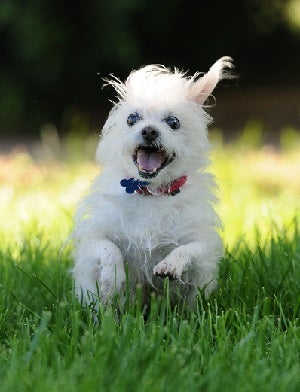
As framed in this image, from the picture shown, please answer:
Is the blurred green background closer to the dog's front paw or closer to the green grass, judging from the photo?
the green grass

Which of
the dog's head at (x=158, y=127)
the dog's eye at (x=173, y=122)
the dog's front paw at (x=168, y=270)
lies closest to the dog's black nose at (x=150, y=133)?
the dog's head at (x=158, y=127)

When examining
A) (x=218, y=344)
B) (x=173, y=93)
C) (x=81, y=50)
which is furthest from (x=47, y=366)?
(x=81, y=50)

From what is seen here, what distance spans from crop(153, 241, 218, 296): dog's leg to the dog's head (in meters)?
0.32

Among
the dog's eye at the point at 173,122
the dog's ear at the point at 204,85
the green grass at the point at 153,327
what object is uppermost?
the dog's ear at the point at 204,85

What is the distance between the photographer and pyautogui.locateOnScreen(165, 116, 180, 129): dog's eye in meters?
3.85

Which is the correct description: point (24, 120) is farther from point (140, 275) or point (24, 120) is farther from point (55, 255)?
point (140, 275)

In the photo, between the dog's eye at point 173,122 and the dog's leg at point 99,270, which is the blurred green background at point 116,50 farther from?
the dog's leg at point 99,270

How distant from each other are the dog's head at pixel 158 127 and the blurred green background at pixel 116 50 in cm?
587

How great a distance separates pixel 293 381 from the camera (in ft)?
9.25

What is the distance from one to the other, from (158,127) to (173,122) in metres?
0.13

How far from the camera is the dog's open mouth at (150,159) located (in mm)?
3715

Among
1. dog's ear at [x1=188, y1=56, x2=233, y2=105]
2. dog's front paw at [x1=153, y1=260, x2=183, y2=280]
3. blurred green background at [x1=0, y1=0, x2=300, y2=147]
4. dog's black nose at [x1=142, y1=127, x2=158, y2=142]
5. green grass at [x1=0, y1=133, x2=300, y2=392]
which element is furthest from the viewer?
blurred green background at [x1=0, y1=0, x2=300, y2=147]

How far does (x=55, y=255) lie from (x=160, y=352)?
173 cm

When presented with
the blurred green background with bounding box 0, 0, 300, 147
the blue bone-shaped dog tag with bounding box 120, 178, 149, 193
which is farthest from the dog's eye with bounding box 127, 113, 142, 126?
the blurred green background with bounding box 0, 0, 300, 147
